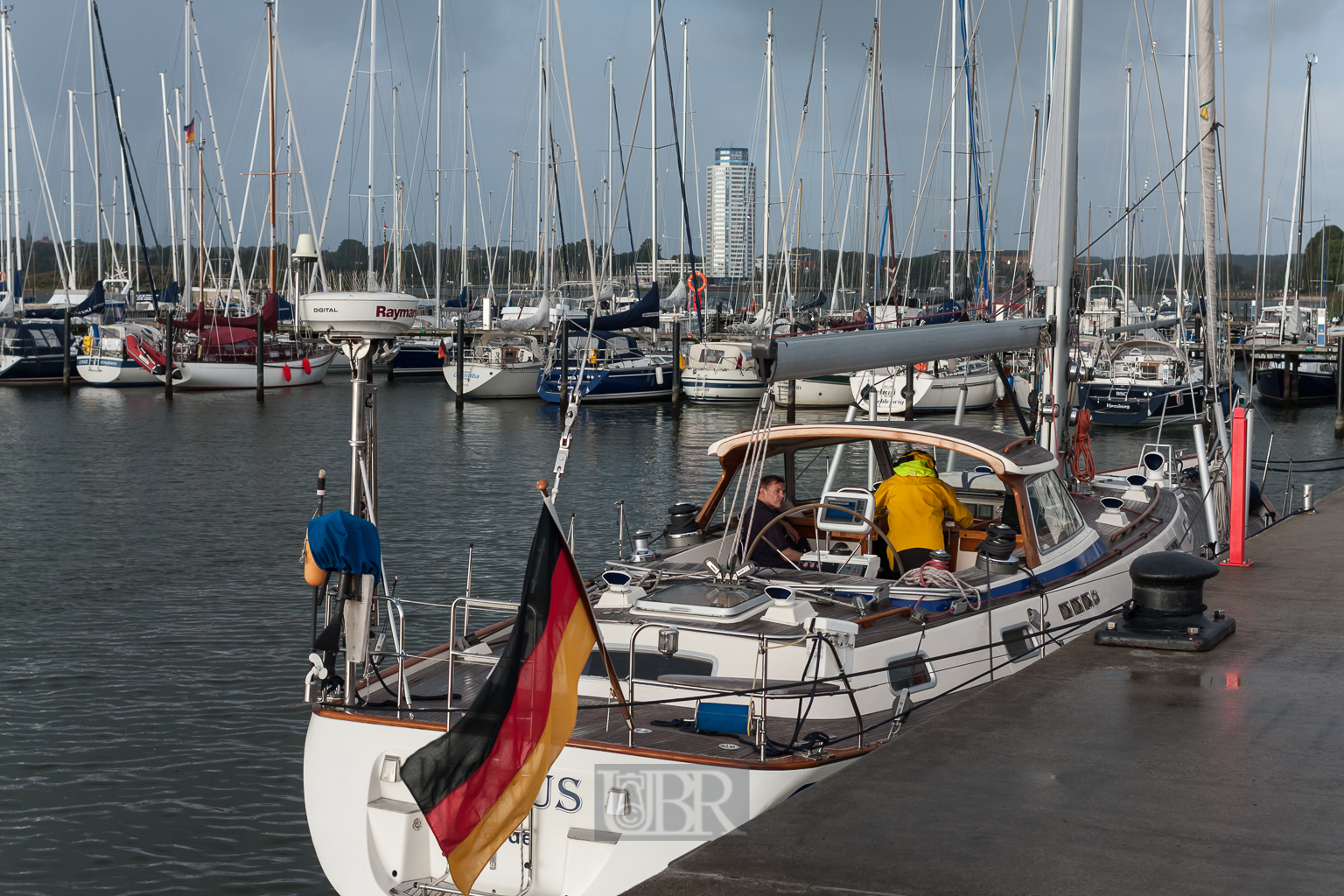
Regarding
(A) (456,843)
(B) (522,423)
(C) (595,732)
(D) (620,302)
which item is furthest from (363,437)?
(D) (620,302)

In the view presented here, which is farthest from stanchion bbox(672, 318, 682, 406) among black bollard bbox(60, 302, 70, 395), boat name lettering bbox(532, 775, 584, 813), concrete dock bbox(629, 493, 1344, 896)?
boat name lettering bbox(532, 775, 584, 813)

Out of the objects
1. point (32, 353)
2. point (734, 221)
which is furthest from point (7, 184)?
point (734, 221)

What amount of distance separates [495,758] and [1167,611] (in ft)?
18.7

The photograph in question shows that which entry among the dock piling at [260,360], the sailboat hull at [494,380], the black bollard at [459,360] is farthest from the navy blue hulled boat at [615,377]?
the dock piling at [260,360]

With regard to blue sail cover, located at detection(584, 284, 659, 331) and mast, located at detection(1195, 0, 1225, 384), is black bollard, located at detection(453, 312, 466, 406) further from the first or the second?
mast, located at detection(1195, 0, 1225, 384)

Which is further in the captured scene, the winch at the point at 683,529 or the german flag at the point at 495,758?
the winch at the point at 683,529

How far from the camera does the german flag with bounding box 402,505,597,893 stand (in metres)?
6.23

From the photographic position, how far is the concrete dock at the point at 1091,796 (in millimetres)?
5469

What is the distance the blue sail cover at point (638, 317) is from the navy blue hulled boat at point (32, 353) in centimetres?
2231

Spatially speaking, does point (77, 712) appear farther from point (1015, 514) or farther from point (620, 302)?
point (620, 302)

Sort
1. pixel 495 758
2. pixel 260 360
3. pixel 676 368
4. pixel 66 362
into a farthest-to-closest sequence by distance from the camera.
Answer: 1. pixel 66 362
2. pixel 260 360
3. pixel 676 368
4. pixel 495 758

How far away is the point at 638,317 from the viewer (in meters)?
50.2

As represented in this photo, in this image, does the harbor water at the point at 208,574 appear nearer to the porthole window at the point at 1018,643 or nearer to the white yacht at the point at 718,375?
the white yacht at the point at 718,375

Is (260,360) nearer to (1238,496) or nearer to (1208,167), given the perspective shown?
(1208,167)
